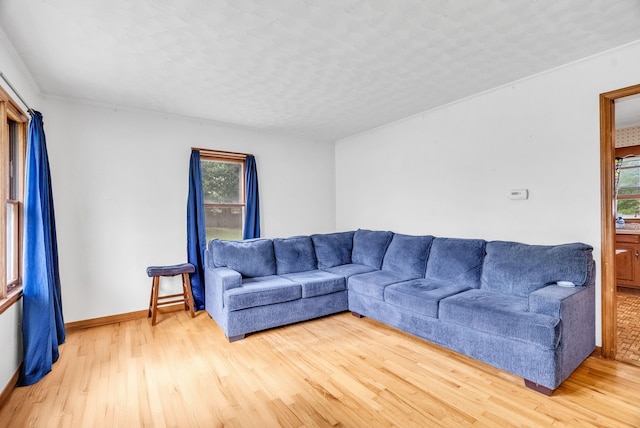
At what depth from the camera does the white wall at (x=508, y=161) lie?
2.66 meters

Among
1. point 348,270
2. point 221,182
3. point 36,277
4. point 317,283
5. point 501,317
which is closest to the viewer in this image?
point 501,317

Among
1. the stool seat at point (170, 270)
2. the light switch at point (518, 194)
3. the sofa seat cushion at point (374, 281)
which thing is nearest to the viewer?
the light switch at point (518, 194)

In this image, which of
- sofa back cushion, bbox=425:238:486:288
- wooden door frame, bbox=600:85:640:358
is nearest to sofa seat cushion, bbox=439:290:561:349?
sofa back cushion, bbox=425:238:486:288

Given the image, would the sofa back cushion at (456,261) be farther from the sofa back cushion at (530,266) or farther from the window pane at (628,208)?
the window pane at (628,208)

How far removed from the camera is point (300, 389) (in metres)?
2.23

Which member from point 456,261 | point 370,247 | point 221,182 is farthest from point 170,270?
point 456,261

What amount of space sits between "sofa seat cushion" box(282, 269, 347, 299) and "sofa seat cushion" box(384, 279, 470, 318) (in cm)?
67

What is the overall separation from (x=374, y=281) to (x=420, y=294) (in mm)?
636

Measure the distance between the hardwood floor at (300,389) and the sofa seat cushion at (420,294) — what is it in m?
0.36

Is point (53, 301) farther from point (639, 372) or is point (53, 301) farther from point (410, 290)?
point (639, 372)

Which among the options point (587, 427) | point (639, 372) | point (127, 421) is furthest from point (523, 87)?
point (127, 421)

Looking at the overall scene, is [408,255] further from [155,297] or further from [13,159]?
[13,159]

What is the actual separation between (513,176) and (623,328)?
1.91 m

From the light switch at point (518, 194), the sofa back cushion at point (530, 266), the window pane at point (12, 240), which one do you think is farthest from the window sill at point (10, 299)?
the light switch at point (518, 194)
